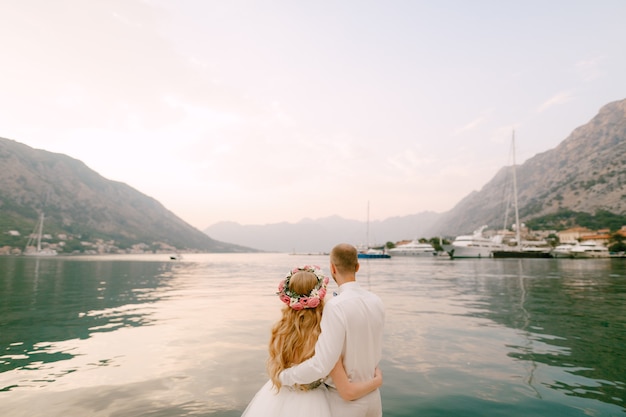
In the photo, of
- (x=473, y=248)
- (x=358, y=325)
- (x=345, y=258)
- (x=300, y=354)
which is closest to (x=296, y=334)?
(x=300, y=354)

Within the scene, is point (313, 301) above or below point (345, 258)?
below

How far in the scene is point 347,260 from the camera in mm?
3598

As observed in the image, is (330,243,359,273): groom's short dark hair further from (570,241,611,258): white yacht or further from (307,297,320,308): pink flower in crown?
(570,241,611,258): white yacht

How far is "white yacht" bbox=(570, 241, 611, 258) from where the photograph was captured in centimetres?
12838

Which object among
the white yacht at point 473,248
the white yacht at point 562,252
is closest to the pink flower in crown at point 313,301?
the white yacht at point 473,248

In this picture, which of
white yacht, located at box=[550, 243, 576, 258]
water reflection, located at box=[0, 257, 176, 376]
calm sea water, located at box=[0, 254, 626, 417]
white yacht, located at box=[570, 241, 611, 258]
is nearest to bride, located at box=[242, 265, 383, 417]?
calm sea water, located at box=[0, 254, 626, 417]

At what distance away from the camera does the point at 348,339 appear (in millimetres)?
3373

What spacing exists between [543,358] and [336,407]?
1013cm

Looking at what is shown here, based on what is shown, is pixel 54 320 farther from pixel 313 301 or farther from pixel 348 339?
pixel 348 339

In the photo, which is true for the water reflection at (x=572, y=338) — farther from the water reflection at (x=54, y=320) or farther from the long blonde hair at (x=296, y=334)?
the water reflection at (x=54, y=320)

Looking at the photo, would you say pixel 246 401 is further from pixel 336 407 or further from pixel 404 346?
pixel 404 346

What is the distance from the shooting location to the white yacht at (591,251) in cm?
12838

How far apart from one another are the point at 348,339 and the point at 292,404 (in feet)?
2.88

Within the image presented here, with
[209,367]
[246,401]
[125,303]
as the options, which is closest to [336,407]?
[246,401]
